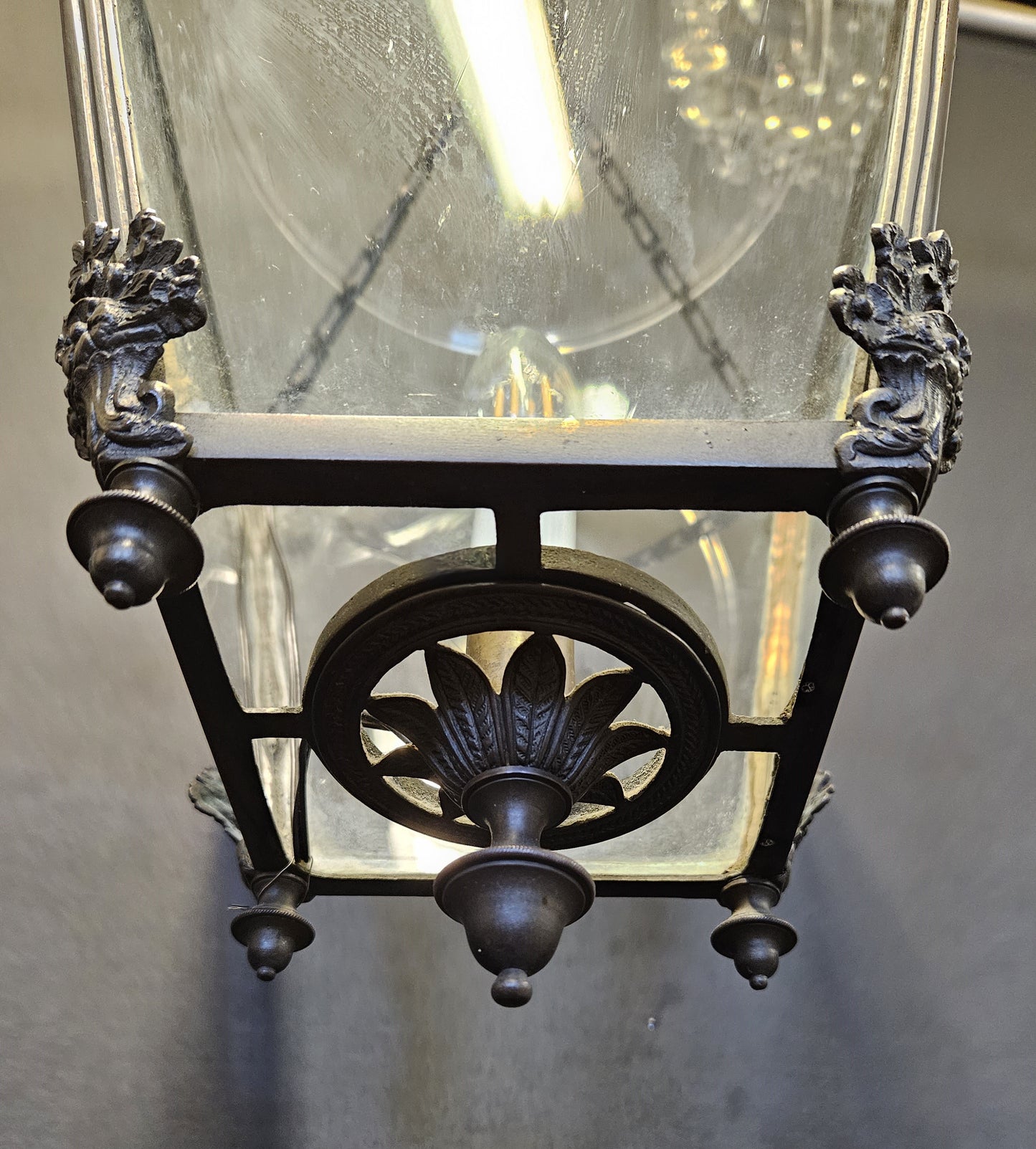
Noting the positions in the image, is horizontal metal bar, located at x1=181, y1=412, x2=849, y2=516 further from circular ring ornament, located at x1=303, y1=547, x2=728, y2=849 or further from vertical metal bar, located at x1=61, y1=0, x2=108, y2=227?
vertical metal bar, located at x1=61, y1=0, x2=108, y2=227

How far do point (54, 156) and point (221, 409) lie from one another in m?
1.15

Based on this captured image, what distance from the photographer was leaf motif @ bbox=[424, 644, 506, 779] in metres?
0.84

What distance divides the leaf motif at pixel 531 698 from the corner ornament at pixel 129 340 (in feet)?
0.87

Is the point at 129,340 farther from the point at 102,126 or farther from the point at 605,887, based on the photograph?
the point at 605,887

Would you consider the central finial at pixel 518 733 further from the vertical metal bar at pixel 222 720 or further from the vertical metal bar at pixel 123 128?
the vertical metal bar at pixel 123 128

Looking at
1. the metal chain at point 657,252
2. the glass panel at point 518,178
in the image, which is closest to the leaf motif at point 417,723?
the glass panel at point 518,178

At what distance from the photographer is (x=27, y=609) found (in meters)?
1.48

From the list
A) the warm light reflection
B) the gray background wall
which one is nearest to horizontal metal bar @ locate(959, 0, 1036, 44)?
the gray background wall

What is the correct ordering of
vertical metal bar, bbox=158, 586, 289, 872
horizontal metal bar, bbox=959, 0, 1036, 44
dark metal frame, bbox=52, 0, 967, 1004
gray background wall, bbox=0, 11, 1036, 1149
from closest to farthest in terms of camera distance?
1. dark metal frame, bbox=52, 0, 967, 1004
2. vertical metal bar, bbox=158, 586, 289, 872
3. gray background wall, bbox=0, 11, 1036, 1149
4. horizontal metal bar, bbox=959, 0, 1036, 44

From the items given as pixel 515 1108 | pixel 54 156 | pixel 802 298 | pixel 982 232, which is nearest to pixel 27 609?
pixel 54 156

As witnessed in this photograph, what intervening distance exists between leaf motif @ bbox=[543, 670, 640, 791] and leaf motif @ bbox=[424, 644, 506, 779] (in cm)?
4

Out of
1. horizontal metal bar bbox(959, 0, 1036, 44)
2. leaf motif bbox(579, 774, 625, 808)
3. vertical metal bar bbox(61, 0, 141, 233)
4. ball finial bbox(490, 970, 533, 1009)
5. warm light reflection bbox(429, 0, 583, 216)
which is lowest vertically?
ball finial bbox(490, 970, 533, 1009)

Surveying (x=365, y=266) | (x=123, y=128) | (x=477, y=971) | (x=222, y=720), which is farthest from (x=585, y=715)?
(x=477, y=971)

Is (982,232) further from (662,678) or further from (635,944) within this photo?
(662,678)
